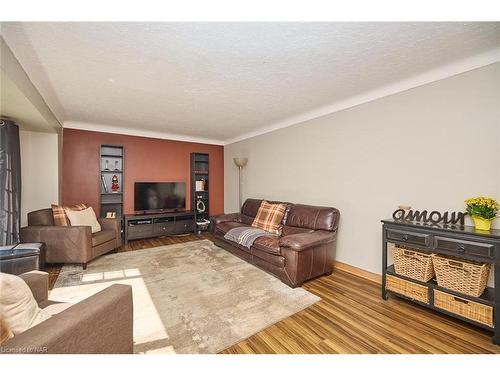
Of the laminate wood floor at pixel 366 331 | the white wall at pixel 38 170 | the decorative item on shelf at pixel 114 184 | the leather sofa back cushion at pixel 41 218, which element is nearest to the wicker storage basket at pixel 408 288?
the laminate wood floor at pixel 366 331

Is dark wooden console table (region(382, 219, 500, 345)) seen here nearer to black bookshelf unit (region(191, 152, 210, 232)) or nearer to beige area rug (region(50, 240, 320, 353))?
beige area rug (region(50, 240, 320, 353))

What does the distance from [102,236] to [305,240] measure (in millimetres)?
3039

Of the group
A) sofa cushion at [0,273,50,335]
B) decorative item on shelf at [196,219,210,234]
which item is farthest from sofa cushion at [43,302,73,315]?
decorative item on shelf at [196,219,210,234]

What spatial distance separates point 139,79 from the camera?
7.77 ft

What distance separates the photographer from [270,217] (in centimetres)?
369

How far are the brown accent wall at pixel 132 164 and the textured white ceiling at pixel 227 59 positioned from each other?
121cm

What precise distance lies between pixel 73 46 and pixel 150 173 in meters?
3.31

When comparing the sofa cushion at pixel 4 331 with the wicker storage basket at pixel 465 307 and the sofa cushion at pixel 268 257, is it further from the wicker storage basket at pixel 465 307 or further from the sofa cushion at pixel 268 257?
the wicker storage basket at pixel 465 307

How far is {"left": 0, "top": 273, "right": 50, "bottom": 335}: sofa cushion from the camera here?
0.90 meters

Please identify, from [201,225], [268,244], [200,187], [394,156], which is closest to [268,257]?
[268,244]

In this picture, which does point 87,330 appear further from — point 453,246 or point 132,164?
point 132,164

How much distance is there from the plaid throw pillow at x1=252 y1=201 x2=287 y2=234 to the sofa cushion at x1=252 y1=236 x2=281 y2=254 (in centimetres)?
55

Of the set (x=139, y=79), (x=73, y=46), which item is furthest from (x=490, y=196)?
(x=73, y=46)
